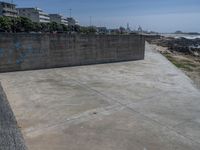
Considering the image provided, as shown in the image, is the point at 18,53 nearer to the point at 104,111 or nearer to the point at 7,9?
the point at 104,111

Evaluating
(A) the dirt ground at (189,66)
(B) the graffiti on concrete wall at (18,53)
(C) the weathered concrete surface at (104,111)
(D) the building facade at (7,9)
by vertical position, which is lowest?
(C) the weathered concrete surface at (104,111)

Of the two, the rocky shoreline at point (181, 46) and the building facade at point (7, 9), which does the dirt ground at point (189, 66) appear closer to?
the rocky shoreline at point (181, 46)

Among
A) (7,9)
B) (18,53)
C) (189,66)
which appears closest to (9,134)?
(18,53)

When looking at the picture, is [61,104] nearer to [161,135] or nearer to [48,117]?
[48,117]

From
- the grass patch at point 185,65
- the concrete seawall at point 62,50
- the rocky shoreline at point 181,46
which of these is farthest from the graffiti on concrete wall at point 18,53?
the rocky shoreline at point 181,46

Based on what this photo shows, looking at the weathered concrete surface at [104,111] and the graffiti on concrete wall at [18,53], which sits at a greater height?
the graffiti on concrete wall at [18,53]

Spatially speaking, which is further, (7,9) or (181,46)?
(7,9)

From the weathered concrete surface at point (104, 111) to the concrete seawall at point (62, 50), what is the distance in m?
1.10

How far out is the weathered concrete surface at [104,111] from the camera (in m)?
4.42

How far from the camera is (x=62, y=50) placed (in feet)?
40.9

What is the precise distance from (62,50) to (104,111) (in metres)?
7.20

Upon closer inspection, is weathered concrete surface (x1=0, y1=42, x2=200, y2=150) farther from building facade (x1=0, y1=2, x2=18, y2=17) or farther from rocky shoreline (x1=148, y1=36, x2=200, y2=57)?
building facade (x1=0, y1=2, x2=18, y2=17)

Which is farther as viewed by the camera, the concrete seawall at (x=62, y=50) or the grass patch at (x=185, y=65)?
the grass patch at (x=185, y=65)

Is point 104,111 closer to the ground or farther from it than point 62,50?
closer to the ground
